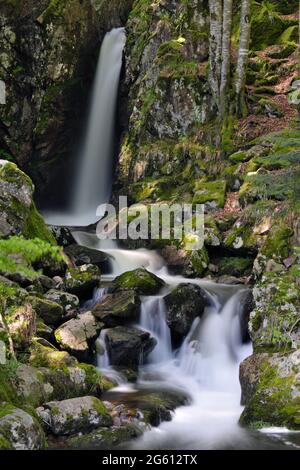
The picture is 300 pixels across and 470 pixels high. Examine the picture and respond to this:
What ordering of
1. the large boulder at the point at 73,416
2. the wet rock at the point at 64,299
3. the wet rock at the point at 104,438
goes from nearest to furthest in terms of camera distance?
the wet rock at the point at 104,438 → the large boulder at the point at 73,416 → the wet rock at the point at 64,299

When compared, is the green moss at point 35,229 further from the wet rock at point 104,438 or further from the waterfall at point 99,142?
the waterfall at point 99,142

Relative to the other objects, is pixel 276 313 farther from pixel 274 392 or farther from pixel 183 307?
pixel 183 307

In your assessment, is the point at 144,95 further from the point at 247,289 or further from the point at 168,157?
the point at 247,289

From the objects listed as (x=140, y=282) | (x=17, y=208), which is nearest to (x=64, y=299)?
A: (x=140, y=282)

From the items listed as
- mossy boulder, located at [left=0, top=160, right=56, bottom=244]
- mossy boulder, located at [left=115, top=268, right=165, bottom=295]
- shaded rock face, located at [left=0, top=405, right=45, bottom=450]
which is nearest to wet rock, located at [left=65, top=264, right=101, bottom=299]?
mossy boulder, located at [left=115, top=268, right=165, bottom=295]

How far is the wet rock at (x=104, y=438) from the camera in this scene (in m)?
6.02

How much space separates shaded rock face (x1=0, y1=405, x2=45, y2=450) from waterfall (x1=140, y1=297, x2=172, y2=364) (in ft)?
13.7

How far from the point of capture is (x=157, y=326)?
33.0ft

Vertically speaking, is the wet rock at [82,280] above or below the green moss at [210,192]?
below

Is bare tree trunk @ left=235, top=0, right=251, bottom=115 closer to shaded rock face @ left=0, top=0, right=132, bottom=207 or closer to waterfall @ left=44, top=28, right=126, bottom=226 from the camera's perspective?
waterfall @ left=44, top=28, right=126, bottom=226

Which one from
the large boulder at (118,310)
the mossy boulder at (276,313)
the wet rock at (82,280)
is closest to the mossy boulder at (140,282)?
the large boulder at (118,310)

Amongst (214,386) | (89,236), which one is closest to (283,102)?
(89,236)

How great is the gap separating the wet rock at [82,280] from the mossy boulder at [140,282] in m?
0.53
